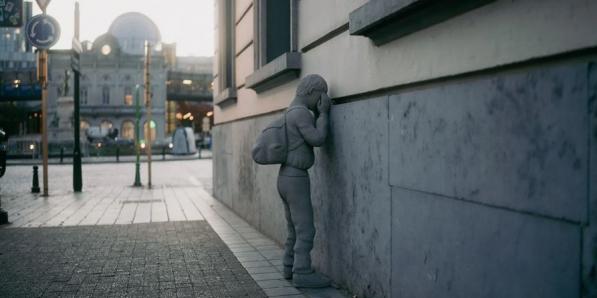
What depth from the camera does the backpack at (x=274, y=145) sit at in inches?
195

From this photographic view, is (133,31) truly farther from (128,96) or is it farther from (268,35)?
(268,35)

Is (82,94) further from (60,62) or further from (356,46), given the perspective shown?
(356,46)

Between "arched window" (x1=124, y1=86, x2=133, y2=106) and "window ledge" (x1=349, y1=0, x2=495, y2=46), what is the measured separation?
2962 inches

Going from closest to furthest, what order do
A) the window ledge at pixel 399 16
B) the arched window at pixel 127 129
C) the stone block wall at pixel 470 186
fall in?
the stone block wall at pixel 470 186, the window ledge at pixel 399 16, the arched window at pixel 127 129

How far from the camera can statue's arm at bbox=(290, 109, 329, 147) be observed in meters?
4.79

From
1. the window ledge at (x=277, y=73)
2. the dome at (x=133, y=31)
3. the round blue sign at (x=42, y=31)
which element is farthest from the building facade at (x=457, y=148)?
the dome at (x=133, y=31)

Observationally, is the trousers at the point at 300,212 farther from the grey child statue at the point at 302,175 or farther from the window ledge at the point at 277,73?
the window ledge at the point at 277,73

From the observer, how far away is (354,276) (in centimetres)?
465

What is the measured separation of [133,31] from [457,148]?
287 ft

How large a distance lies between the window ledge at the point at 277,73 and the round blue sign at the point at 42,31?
21.5 ft

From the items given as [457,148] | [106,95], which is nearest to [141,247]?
[457,148]

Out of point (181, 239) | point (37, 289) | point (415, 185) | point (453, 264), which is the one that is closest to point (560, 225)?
point (453, 264)

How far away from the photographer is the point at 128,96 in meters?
76.2

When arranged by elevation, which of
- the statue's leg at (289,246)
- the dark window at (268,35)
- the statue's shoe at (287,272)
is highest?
the dark window at (268,35)
